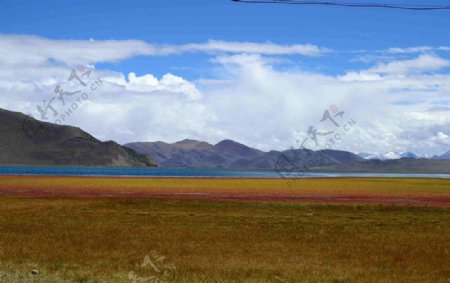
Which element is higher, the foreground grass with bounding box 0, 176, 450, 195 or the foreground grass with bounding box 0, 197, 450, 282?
the foreground grass with bounding box 0, 176, 450, 195

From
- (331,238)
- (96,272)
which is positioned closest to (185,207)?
(331,238)

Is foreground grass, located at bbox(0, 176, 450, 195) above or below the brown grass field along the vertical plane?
above

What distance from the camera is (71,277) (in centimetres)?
1944

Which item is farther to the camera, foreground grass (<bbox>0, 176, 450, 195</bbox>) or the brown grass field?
foreground grass (<bbox>0, 176, 450, 195</bbox>)

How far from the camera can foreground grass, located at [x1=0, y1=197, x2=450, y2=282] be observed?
20.9 meters

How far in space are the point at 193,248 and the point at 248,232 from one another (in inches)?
249

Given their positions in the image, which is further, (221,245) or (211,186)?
(211,186)

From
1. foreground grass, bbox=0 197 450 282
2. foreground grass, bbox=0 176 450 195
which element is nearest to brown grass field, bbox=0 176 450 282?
foreground grass, bbox=0 197 450 282

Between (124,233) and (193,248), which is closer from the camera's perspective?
(193,248)

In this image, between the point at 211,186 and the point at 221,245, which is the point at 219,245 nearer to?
the point at 221,245

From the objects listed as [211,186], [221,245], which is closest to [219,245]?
[221,245]

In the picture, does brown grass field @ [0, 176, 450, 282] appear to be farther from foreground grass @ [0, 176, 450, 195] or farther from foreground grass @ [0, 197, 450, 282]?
foreground grass @ [0, 176, 450, 195]

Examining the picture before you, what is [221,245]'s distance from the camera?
91.2 feet

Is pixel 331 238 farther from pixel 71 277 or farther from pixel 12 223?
pixel 12 223
